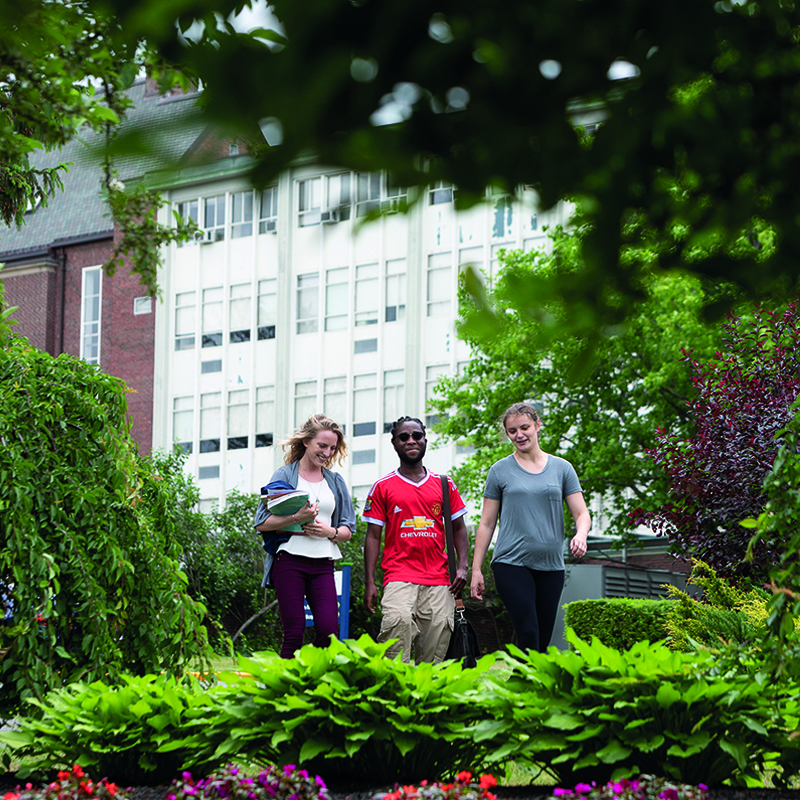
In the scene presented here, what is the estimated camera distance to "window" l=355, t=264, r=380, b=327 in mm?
34000

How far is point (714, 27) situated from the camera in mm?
1066

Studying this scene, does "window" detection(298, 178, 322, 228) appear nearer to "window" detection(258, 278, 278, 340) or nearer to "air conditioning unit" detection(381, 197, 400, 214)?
"window" detection(258, 278, 278, 340)

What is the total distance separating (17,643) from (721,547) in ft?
28.6

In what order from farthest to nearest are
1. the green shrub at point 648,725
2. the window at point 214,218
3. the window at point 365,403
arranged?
1. the window at point 214,218
2. the window at point 365,403
3. the green shrub at point 648,725

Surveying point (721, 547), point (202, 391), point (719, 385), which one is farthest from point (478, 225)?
point (721, 547)

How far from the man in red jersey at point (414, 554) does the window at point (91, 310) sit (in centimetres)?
3393

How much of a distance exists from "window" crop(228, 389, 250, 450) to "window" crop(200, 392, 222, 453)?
38cm

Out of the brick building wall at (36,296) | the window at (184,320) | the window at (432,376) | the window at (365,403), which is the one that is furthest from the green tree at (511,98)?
the brick building wall at (36,296)

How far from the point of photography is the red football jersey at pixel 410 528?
6582 mm

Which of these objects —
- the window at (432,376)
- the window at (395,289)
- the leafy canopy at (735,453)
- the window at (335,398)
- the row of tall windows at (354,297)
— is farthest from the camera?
the window at (335,398)

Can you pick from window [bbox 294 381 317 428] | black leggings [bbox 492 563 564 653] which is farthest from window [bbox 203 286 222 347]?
black leggings [bbox 492 563 564 653]

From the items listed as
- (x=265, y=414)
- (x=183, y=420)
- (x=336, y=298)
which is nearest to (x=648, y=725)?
(x=336, y=298)

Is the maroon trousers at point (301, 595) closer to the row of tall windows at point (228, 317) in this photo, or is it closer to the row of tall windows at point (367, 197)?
the row of tall windows at point (367, 197)

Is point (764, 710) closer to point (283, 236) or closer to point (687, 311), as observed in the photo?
point (687, 311)
